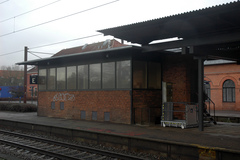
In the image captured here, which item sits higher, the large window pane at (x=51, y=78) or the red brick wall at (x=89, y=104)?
the large window pane at (x=51, y=78)

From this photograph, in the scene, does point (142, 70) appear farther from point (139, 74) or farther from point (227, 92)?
point (227, 92)

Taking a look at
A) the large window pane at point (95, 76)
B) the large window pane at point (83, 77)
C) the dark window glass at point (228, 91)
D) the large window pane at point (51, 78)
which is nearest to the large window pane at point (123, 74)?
the large window pane at point (95, 76)

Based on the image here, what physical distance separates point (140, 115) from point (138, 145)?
189 inches

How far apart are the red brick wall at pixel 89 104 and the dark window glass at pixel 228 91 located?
61.0ft

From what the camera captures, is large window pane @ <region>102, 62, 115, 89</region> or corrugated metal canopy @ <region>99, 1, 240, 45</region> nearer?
corrugated metal canopy @ <region>99, 1, 240, 45</region>

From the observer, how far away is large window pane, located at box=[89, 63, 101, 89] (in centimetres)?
1634

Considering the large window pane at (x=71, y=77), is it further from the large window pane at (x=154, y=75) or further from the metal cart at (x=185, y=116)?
the metal cart at (x=185, y=116)

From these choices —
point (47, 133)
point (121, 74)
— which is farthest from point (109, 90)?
point (47, 133)

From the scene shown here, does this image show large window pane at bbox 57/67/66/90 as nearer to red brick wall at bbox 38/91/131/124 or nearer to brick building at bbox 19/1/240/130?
brick building at bbox 19/1/240/130

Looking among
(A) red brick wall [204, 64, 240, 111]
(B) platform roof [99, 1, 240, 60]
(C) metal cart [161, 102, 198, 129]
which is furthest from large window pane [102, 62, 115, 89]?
(A) red brick wall [204, 64, 240, 111]

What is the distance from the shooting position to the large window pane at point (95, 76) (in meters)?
16.3

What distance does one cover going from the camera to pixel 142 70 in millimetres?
15062

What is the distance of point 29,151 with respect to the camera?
10.4 metres

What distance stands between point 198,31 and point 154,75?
4.78m
